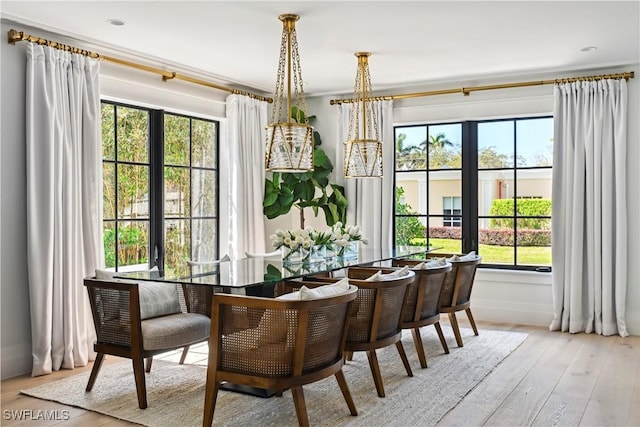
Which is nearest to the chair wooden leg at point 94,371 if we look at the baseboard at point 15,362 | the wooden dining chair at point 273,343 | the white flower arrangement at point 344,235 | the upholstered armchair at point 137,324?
the upholstered armchair at point 137,324

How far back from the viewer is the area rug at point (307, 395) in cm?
331

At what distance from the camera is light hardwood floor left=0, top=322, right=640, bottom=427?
3309 millimetres

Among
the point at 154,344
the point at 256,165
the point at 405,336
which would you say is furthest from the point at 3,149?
the point at 405,336

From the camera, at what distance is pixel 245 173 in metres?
6.38

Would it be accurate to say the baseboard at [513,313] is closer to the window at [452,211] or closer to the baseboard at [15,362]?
the window at [452,211]

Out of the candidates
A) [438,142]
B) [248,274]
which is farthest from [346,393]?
[438,142]

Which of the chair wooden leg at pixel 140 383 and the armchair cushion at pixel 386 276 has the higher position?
the armchair cushion at pixel 386 276

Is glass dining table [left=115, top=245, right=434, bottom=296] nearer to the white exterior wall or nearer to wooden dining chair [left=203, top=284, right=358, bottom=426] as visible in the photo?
wooden dining chair [left=203, top=284, right=358, bottom=426]

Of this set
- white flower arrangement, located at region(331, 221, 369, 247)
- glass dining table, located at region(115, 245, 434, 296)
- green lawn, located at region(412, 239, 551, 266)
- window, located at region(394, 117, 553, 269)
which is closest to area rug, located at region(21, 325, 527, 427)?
glass dining table, located at region(115, 245, 434, 296)

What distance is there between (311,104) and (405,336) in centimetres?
306

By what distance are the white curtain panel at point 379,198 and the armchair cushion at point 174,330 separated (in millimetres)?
2881

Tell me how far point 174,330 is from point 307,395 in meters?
0.90

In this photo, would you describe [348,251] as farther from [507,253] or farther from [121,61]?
[121,61]

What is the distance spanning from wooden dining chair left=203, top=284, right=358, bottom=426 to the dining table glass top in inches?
12.0
